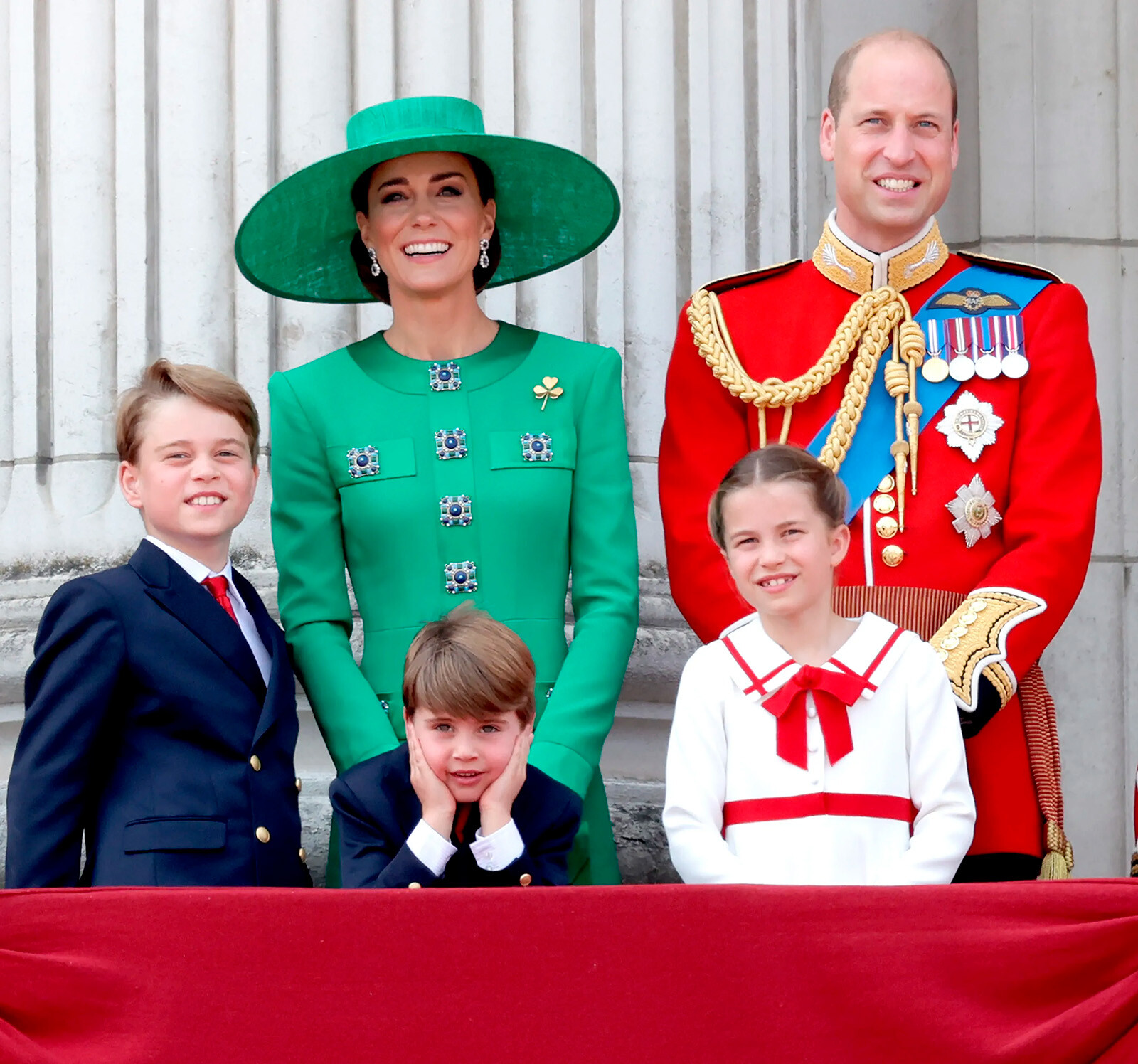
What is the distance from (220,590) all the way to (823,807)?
102 cm

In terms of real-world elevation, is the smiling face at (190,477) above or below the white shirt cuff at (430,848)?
above

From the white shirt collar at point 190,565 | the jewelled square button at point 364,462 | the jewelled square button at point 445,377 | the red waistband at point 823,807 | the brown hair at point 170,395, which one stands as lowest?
the red waistband at point 823,807

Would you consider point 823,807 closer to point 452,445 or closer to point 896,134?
point 452,445

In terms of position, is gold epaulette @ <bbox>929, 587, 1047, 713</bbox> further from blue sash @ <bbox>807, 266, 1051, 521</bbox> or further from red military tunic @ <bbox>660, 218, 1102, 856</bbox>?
blue sash @ <bbox>807, 266, 1051, 521</bbox>

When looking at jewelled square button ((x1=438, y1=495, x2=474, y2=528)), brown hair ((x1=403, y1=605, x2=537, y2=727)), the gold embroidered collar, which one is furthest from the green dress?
the gold embroidered collar

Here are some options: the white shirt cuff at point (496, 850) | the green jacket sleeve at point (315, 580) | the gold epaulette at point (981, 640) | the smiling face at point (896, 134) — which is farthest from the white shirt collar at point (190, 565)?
the smiling face at point (896, 134)

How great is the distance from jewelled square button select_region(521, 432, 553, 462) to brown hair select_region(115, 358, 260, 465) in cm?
45

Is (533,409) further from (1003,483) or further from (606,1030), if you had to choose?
(606,1030)

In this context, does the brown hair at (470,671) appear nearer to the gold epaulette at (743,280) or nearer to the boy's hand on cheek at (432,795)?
the boy's hand on cheek at (432,795)

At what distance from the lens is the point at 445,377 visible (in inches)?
126

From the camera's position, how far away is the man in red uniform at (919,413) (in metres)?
2.95

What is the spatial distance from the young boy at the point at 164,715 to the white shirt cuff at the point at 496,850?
0.33 m

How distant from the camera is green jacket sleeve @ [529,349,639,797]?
296 cm

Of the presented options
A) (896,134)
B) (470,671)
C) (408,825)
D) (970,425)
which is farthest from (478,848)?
(896,134)
